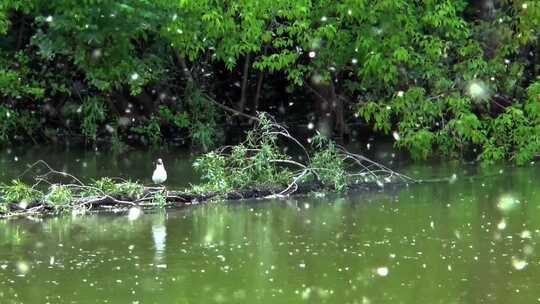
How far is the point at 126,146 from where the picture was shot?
21469 millimetres

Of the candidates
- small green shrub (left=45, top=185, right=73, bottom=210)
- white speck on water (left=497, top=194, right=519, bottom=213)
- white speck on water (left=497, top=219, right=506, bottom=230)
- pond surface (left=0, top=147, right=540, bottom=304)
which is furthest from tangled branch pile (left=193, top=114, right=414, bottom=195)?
white speck on water (left=497, top=219, right=506, bottom=230)

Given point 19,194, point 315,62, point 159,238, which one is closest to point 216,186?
point 19,194

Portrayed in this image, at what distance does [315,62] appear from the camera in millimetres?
19531

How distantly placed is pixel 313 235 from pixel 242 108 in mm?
12627

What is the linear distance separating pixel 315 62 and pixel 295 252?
10.2 meters

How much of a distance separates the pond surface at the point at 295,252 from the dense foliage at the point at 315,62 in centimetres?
442

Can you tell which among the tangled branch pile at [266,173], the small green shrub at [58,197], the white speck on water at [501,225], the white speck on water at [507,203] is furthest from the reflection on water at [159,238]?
the white speck on water at [507,203]

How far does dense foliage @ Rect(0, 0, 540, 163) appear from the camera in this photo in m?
18.1

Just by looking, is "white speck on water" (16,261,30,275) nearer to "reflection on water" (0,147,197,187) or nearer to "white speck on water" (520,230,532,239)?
"white speck on water" (520,230,532,239)

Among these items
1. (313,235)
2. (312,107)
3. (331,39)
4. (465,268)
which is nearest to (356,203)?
(313,235)

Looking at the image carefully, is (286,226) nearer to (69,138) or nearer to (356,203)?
(356,203)

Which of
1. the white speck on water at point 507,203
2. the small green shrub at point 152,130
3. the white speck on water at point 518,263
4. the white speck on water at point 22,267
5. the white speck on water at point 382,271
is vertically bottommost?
the white speck on water at point 382,271

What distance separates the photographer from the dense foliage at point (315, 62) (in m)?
18.1

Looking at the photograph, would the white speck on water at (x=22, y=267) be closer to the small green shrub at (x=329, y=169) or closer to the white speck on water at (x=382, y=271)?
the white speck on water at (x=382, y=271)
